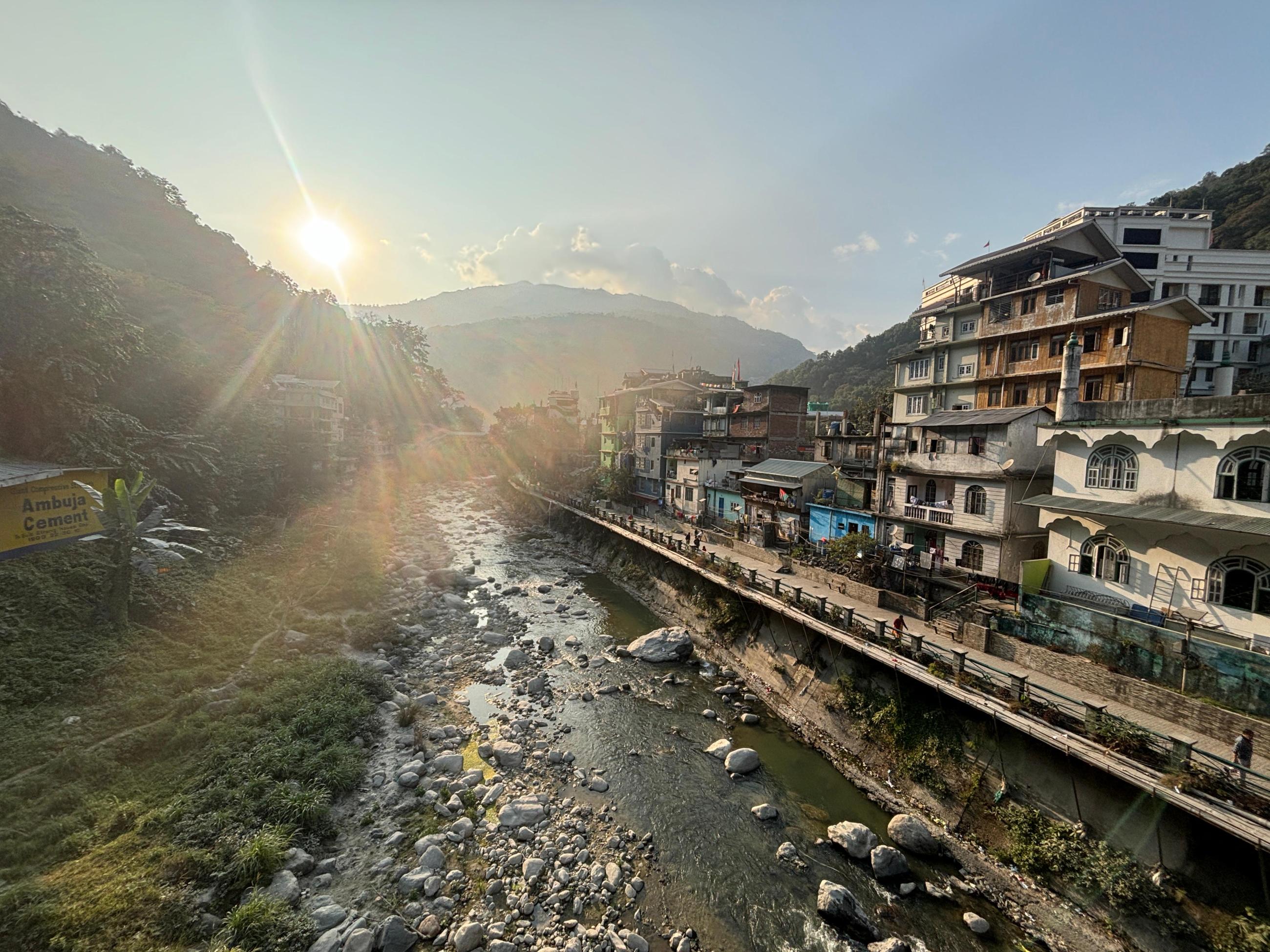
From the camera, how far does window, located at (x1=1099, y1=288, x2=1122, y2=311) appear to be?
896 inches

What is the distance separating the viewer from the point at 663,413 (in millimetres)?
50312

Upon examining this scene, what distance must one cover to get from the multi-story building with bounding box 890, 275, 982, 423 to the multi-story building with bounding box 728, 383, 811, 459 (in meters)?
11.3

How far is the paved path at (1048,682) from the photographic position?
10.9m

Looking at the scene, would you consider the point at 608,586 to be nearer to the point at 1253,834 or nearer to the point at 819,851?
the point at 819,851

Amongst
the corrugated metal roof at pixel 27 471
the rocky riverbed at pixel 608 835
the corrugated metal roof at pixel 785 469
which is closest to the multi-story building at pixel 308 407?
the corrugated metal roof at pixel 27 471

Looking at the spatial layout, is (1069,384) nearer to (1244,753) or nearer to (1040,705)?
(1040,705)

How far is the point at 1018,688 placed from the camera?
12961 mm

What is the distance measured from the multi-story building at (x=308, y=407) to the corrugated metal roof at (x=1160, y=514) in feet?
181

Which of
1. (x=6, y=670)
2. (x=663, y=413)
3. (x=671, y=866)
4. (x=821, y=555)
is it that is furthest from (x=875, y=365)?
(x=6, y=670)

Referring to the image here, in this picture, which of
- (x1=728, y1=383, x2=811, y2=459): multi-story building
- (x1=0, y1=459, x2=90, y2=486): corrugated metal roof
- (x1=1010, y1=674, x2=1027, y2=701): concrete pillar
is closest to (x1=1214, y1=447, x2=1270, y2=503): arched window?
(x1=1010, y1=674, x2=1027, y2=701): concrete pillar

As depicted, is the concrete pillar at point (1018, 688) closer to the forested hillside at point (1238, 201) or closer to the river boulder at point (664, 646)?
the river boulder at point (664, 646)

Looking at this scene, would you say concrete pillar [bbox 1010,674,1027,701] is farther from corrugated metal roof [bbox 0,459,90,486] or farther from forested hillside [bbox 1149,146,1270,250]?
forested hillside [bbox 1149,146,1270,250]

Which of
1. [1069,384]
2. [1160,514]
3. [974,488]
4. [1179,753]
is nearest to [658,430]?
[974,488]

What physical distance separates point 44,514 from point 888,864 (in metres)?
30.9
